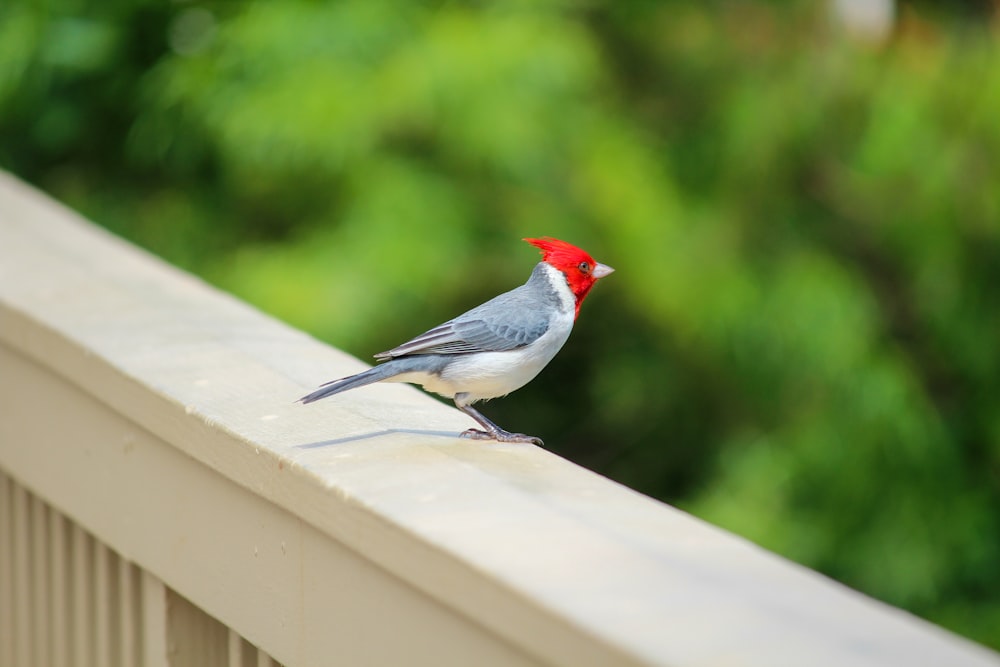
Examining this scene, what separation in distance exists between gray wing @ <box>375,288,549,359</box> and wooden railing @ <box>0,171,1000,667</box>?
0.61ft

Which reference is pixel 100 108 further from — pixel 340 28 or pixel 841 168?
pixel 841 168

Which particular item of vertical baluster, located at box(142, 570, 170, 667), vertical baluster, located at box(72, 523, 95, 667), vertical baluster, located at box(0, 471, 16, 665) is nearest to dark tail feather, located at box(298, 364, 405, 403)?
vertical baluster, located at box(142, 570, 170, 667)

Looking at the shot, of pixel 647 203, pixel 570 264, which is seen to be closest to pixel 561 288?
pixel 570 264

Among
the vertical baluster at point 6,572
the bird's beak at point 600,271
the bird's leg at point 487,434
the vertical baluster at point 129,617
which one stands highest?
the bird's beak at point 600,271

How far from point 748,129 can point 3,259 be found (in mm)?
3368

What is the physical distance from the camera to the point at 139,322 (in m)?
2.00

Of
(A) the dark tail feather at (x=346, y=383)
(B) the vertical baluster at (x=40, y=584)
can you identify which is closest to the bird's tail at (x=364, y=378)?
(A) the dark tail feather at (x=346, y=383)

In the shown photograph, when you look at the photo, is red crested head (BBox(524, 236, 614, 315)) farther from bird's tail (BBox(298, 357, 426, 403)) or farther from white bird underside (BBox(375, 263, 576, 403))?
bird's tail (BBox(298, 357, 426, 403))

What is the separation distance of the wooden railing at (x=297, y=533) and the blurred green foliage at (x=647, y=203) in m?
2.28

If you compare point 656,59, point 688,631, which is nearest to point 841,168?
point 656,59

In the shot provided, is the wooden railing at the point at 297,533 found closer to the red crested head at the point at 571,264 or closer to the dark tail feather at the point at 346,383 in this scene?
the dark tail feather at the point at 346,383

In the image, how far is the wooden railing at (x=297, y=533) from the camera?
99 centimetres

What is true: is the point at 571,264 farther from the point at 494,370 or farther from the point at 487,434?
the point at 487,434

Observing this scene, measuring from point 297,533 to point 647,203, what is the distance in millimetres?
3628
